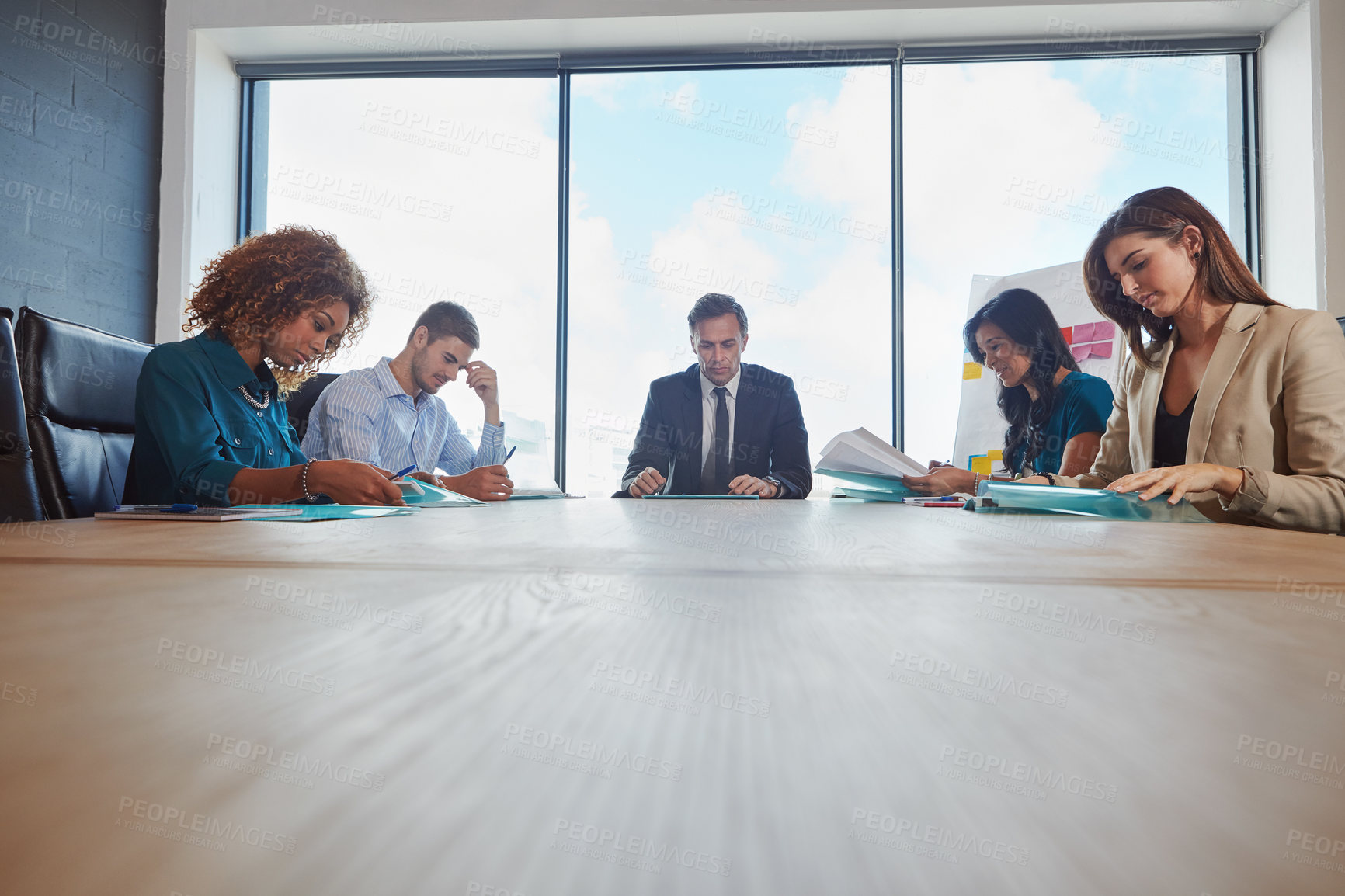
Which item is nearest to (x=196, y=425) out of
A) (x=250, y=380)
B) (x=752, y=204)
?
(x=250, y=380)

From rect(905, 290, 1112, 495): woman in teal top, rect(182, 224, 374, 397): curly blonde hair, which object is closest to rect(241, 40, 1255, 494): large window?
rect(905, 290, 1112, 495): woman in teal top

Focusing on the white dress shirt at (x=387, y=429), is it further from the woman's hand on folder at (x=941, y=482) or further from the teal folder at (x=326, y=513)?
the woman's hand on folder at (x=941, y=482)

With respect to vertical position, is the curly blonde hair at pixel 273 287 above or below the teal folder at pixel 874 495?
above

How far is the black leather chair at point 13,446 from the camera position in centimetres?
111

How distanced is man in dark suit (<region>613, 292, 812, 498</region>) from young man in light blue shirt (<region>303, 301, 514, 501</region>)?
511 mm

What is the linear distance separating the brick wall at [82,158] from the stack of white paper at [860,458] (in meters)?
2.60

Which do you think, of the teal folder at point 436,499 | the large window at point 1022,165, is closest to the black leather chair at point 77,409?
the teal folder at point 436,499

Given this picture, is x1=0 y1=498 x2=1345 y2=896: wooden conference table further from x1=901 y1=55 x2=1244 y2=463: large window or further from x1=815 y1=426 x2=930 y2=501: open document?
x1=901 y1=55 x2=1244 y2=463: large window

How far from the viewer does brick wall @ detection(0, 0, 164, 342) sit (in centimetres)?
232

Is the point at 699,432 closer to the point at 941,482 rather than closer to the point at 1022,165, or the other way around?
the point at 941,482

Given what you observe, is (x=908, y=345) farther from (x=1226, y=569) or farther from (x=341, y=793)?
(x=341, y=793)

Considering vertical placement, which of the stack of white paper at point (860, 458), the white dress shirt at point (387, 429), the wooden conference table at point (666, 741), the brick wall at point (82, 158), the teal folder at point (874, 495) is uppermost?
the brick wall at point (82, 158)

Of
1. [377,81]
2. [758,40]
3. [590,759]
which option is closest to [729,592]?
[590,759]

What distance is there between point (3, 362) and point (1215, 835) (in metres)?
1.53
